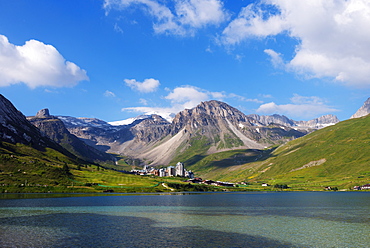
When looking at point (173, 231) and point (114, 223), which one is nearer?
point (173, 231)

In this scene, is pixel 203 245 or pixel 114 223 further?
pixel 114 223

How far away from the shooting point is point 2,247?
156 feet

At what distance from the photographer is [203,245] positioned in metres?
51.8

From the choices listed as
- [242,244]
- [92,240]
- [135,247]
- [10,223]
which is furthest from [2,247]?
[242,244]

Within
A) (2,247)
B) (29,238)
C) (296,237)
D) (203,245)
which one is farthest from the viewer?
(296,237)

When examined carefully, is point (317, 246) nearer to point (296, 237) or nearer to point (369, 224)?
point (296, 237)

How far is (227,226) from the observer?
245ft

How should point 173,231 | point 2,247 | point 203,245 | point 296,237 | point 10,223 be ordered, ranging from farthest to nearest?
point 10,223 → point 173,231 → point 296,237 → point 203,245 → point 2,247

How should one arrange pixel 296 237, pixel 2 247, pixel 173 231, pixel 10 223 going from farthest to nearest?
pixel 10 223 < pixel 173 231 < pixel 296 237 < pixel 2 247

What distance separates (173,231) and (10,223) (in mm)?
40999

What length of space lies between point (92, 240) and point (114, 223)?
23.5 m

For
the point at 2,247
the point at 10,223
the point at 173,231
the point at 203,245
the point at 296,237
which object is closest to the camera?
the point at 2,247

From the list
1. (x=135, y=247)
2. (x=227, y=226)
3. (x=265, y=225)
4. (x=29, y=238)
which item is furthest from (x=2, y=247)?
(x=265, y=225)

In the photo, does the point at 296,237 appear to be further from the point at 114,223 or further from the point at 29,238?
the point at 29,238
